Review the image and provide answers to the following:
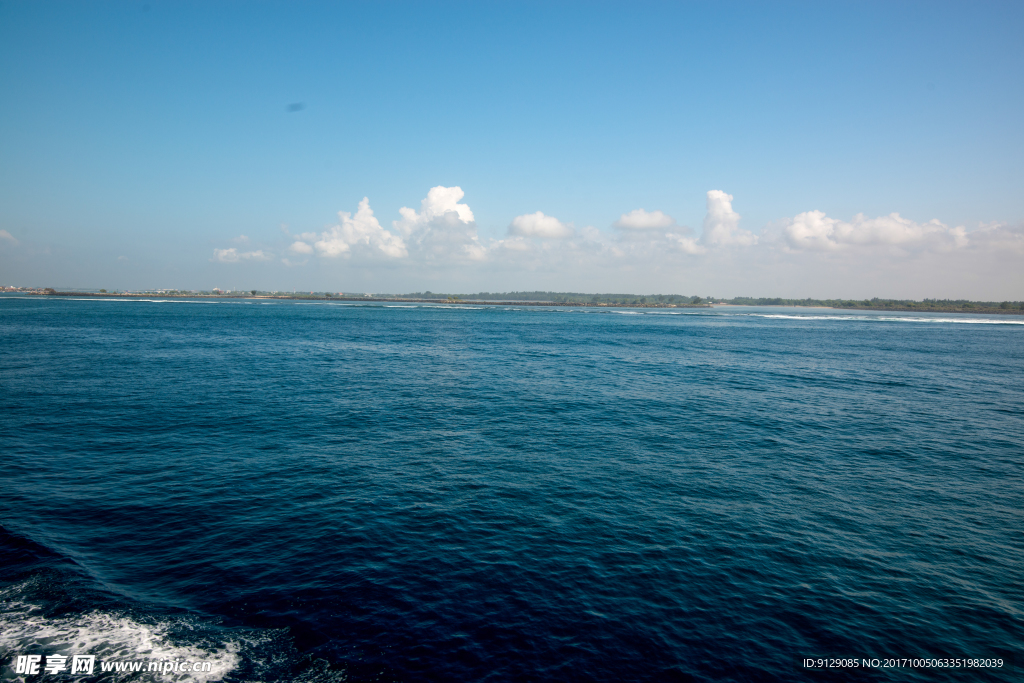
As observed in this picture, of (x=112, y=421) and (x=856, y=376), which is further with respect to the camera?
(x=856, y=376)

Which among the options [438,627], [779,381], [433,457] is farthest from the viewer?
[779,381]

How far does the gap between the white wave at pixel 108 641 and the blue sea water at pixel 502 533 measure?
0.08 metres

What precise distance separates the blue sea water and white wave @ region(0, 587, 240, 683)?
80 mm

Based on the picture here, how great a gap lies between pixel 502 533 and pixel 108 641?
13.5 m

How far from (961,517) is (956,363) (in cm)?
7600

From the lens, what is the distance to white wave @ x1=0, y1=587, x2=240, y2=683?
13508 mm

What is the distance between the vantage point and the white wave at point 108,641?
13508 mm

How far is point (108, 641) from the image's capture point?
14.1 m

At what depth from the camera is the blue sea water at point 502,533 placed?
1465 cm

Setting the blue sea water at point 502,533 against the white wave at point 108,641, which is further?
the blue sea water at point 502,533

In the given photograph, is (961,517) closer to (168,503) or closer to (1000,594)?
(1000,594)

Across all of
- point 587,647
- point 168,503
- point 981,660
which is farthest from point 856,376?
point 168,503

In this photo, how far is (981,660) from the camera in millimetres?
14586

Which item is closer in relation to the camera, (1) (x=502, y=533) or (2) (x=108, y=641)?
(2) (x=108, y=641)
